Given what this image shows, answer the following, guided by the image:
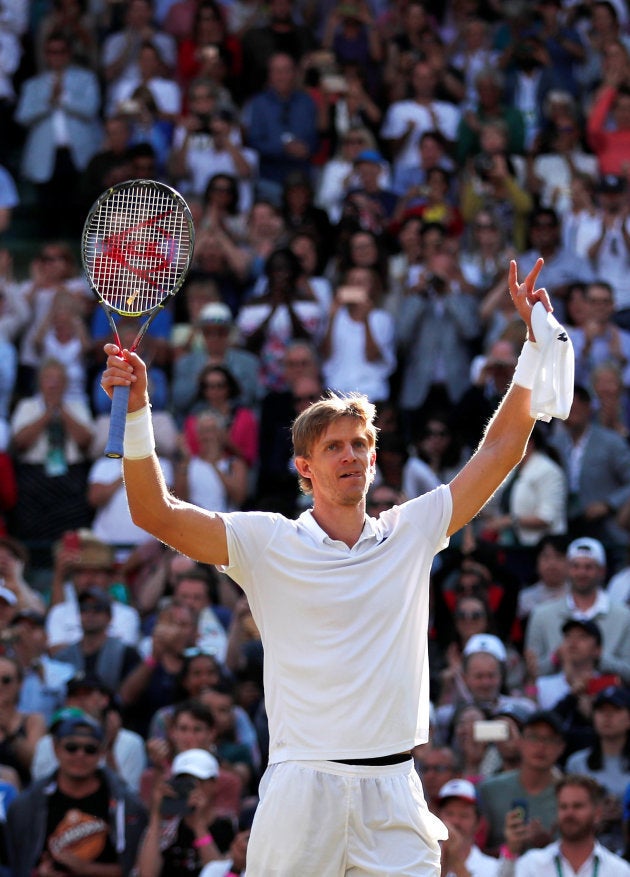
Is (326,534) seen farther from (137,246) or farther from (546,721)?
(546,721)

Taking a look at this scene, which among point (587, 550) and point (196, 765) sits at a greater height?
point (587, 550)

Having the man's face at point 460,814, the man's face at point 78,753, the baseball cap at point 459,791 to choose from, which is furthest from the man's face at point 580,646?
the man's face at point 78,753

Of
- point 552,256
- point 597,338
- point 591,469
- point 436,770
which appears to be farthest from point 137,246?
point 552,256

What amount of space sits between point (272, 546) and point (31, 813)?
4.56m

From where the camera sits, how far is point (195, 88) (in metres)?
16.3

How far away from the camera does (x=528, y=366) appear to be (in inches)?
225

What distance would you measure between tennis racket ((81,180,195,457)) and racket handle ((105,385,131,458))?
2.01 ft

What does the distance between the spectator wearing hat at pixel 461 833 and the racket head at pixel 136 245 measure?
3.73 m

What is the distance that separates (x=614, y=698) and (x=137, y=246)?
15.7ft

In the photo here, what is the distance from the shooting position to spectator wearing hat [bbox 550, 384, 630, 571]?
12.6 metres

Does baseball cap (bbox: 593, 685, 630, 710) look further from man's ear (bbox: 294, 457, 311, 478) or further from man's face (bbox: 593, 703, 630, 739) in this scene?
man's ear (bbox: 294, 457, 311, 478)

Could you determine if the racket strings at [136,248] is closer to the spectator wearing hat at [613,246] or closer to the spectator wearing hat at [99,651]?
the spectator wearing hat at [99,651]

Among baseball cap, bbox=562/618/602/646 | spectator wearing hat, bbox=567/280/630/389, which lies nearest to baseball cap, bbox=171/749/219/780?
baseball cap, bbox=562/618/602/646

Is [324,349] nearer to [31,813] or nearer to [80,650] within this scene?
[80,650]
